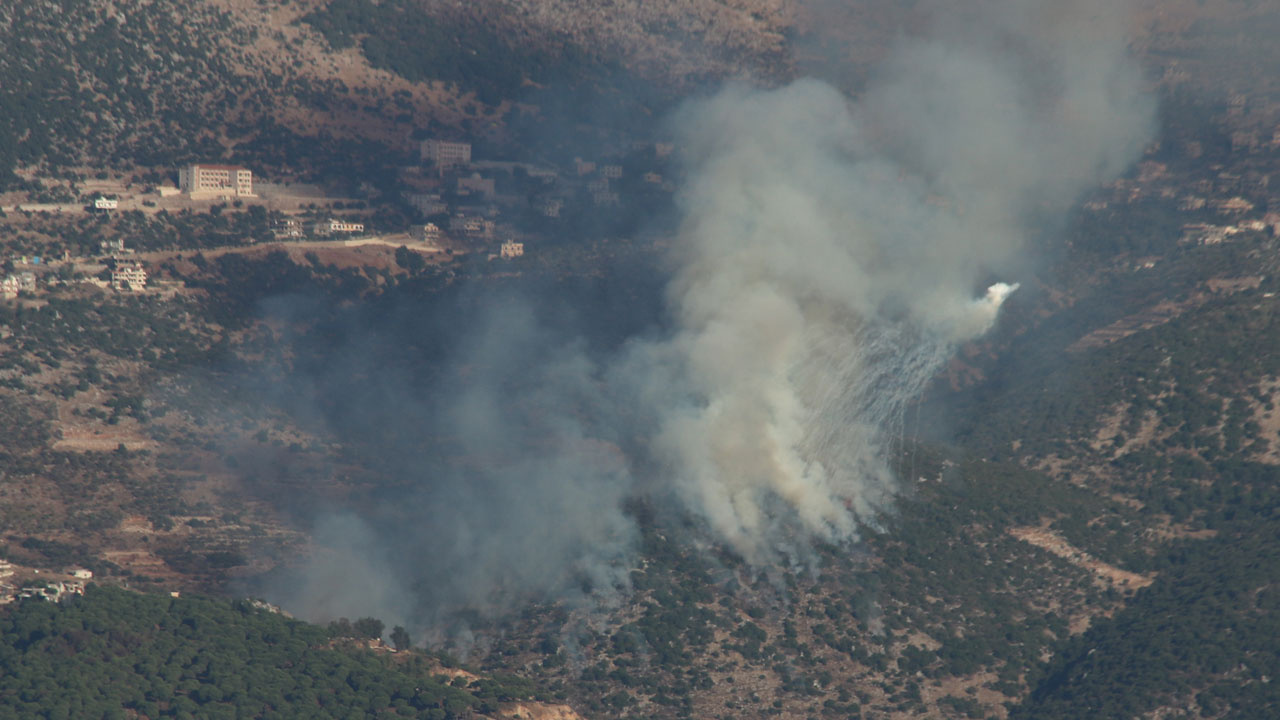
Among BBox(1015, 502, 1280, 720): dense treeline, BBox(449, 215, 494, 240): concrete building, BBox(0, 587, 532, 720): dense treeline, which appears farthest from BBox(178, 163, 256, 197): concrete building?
BBox(1015, 502, 1280, 720): dense treeline

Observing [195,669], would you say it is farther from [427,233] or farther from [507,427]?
[427,233]

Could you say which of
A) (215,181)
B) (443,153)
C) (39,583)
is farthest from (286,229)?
(39,583)

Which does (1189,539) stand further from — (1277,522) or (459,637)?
(459,637)

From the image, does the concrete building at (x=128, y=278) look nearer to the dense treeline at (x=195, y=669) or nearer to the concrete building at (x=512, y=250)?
the concrete building at (x=512, y=250)

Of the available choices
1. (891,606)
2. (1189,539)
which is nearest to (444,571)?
(891,606)

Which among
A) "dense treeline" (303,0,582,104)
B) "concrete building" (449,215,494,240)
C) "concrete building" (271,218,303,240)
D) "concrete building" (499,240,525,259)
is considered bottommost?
"concrete building" (499,240,525,259)

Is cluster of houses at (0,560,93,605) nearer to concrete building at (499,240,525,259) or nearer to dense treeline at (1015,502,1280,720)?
concrete building at (499,240,525,259)
